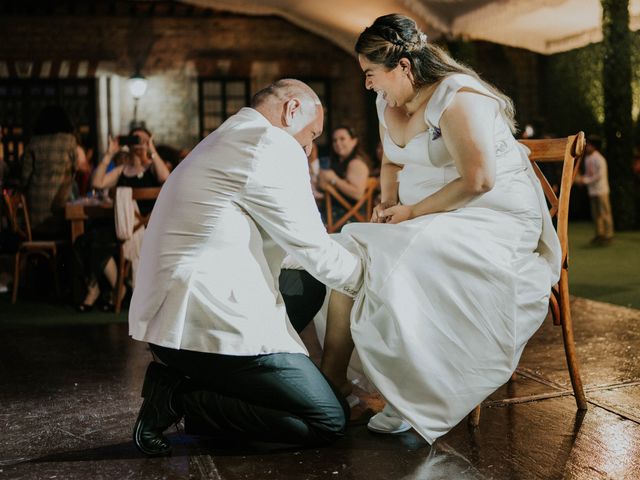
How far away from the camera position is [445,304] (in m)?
2.57

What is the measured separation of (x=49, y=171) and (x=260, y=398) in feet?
15.0

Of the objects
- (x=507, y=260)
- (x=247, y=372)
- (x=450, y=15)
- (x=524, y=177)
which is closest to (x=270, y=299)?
(x=247, y=372)

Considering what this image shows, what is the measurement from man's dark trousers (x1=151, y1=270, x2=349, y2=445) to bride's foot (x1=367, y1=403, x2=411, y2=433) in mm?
133

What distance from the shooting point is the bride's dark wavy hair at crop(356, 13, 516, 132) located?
2.74 meters

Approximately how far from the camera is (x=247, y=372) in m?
2.49

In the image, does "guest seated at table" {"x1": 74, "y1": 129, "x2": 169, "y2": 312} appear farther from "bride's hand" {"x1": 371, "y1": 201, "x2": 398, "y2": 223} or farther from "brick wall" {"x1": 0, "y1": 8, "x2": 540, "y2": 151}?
"brick wall" {"x1": 0, "y1": 8, "x2": 540, "y2": 151}

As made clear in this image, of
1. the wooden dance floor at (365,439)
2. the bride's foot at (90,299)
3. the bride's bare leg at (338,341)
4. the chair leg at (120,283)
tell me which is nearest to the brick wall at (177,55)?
the bride's foot at (90,299)

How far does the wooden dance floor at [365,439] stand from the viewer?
240 centimetres

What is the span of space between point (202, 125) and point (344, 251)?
12.3m

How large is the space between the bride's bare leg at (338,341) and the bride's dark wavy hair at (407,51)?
793 millimetres

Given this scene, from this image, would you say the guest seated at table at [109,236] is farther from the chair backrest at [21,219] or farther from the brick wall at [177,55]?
the brick wall at [177,55]

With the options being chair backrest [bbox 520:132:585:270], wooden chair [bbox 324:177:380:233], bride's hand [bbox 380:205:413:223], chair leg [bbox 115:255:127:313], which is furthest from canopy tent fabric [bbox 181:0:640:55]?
bride's hand [bbox 380:205:413:223]

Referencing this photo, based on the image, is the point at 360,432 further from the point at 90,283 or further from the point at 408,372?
the point at 90,283

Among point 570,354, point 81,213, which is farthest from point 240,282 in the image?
point 81,213
